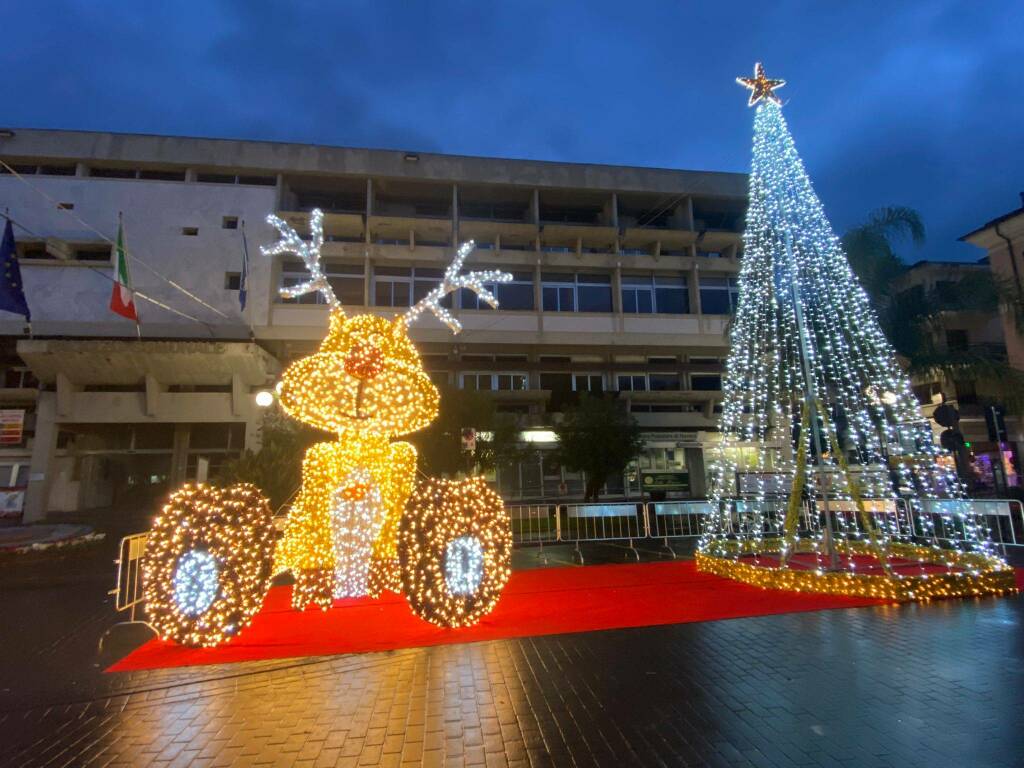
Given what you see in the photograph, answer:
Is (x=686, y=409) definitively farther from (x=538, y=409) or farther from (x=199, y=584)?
(x=199, y=584)

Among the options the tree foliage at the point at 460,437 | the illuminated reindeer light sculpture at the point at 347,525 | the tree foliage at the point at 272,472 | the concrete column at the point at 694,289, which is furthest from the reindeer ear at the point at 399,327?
the concrete column at the point at 694,289

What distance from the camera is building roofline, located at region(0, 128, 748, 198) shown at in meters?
29.1

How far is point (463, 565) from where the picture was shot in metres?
5.88

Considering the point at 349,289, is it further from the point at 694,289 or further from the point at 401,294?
the point at 694,289

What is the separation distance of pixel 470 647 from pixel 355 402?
2.95 meters

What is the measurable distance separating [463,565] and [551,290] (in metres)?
27.5

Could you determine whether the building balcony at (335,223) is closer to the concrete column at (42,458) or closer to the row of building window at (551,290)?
the row of building window at (551,290)

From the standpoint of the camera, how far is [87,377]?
2516 centimetres

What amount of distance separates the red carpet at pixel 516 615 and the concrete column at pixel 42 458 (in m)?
23.1

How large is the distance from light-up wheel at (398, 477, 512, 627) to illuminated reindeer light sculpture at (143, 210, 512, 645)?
1 cm

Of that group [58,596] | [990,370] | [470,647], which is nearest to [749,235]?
[470,647]

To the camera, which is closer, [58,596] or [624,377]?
[58,596]

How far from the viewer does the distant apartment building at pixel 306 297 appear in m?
25.7

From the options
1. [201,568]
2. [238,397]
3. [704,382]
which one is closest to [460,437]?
[238,397]
